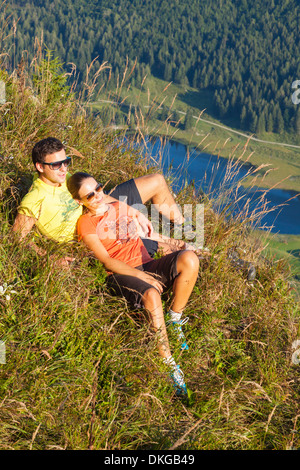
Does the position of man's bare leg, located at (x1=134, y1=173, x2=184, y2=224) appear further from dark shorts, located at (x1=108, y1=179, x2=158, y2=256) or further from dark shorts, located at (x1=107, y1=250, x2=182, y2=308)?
dark shorts, located at (x1=107, y1=250, x2=182, y2=308)

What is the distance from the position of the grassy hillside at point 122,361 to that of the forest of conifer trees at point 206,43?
A: 62.9 metres

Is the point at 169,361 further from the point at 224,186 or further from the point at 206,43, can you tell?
the point at 206,43

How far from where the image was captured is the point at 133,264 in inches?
126

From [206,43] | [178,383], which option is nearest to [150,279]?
[178,383]

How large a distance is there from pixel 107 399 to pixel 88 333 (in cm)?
43

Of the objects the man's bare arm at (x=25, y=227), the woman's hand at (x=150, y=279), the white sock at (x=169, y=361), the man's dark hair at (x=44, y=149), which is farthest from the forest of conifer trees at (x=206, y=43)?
the white sock at (x=169, y=361)

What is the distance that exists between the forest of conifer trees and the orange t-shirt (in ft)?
205

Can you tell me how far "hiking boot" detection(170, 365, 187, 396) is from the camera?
8.55ft

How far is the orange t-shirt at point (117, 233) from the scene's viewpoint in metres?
3.11

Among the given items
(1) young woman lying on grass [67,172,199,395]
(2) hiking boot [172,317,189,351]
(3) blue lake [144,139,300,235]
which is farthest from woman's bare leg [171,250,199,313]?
(3) blue lake [144,139,300,235]

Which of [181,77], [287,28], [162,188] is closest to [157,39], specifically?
[181,77]

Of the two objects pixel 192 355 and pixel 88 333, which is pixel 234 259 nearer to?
pixel 192 355

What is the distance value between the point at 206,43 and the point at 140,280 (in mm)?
136170

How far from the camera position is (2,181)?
3260 mm
